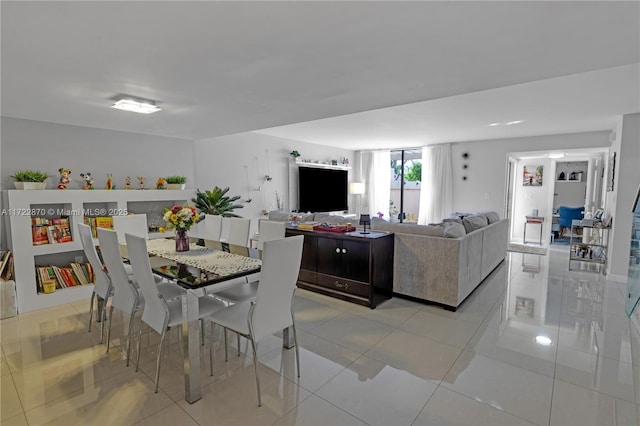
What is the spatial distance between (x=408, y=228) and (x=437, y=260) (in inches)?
18.8

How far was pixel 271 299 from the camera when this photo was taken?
6.94ft

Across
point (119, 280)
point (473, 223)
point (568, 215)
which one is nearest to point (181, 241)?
point (119, 280)

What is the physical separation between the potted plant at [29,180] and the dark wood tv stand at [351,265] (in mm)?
2943

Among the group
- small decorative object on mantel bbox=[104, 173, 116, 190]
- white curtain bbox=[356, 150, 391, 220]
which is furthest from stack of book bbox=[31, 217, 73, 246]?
white curtain bbox=[356, 150, 391, 220]

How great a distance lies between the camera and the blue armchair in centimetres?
757

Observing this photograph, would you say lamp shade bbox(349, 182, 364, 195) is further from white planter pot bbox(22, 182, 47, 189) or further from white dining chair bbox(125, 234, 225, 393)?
white dining chair bbox(125, 234, 225, 393)

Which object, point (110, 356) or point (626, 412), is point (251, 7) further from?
point (626, 412)

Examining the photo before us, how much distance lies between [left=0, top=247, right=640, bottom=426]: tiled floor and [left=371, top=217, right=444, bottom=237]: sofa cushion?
83 cm

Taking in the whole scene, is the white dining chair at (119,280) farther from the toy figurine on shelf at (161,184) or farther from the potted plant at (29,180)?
the toy figurine on shelf at (161,184)

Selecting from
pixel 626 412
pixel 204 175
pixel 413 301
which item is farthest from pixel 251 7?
pixel 204 175

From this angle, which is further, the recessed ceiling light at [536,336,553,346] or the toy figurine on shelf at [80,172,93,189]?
the toy figurine on shelf at [80,172,93,189]

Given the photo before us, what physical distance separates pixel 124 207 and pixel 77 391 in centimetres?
261


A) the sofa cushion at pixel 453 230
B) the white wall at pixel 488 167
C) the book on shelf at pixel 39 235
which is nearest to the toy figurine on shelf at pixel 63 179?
the book on shelf at pixel 39 235

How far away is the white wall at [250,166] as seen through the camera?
18.1ft
